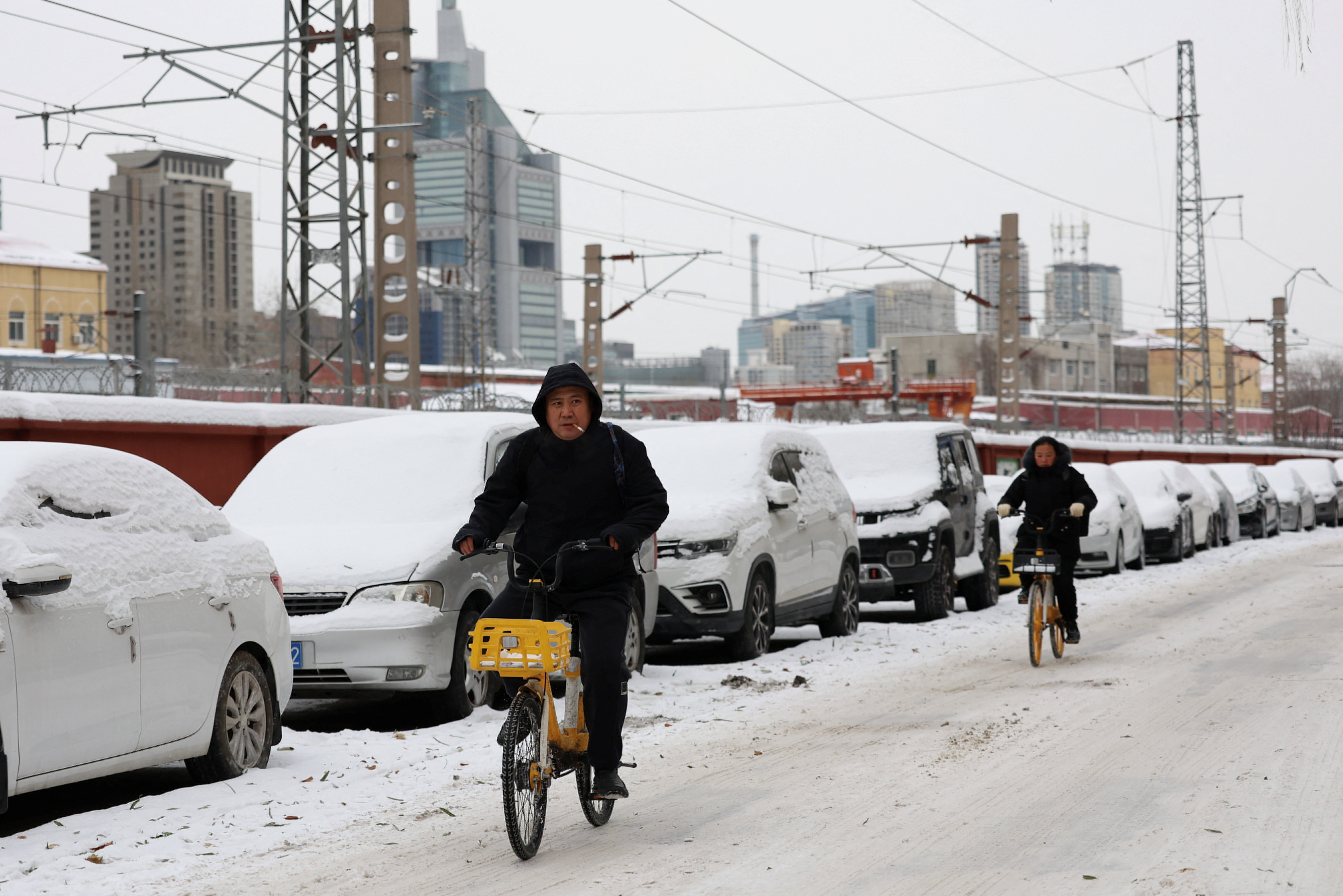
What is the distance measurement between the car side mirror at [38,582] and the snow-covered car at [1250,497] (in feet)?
97.8

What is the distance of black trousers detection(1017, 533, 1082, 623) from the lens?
12.3 meters

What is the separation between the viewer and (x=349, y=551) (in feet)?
30.2

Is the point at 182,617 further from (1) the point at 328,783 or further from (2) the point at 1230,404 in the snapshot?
(2) the point at 1230,404

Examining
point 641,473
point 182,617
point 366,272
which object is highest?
point 366,272

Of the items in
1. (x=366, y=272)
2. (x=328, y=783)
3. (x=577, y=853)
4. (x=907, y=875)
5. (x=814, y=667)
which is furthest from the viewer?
(x=366, y=272)

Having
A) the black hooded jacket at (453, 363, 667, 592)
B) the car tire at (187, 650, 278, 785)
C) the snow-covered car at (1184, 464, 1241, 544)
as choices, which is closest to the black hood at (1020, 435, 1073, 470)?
the car tire at (187, 650, 278, 785)

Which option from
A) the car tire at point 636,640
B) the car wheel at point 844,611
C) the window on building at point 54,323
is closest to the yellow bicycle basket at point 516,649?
the car tire at point 636,640

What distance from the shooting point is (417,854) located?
19.8ft

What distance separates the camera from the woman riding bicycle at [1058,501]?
40.7 feet

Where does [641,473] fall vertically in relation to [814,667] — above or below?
above

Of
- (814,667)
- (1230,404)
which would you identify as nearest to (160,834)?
(814,667)

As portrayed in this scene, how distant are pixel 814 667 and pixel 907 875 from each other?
6.49 m

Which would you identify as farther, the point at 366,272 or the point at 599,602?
the point at 366,272

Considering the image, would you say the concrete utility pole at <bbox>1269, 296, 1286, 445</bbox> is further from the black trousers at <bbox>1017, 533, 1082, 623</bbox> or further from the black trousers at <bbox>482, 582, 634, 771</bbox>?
the black trousers at <bbox>482, 582, 634, 771</bbox>
